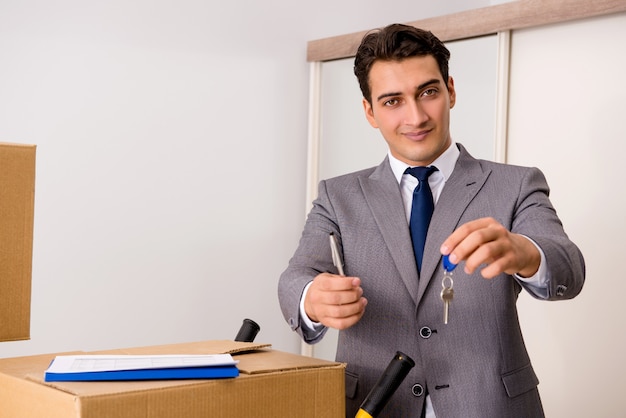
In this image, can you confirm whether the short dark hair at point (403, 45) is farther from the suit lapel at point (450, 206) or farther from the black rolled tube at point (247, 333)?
the black rolled tube at point (247, 333)

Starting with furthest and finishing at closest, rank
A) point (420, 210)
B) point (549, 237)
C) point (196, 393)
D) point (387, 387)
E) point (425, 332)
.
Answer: point (420, 210)
point (425, 332)
point (549, 237)
point (387, 387)
point (196, 393)

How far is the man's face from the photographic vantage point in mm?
1720

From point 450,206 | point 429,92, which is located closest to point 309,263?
point 450,206

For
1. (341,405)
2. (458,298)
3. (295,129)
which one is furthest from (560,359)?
(341,405)

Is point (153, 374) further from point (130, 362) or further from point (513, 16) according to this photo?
point (513, 16)

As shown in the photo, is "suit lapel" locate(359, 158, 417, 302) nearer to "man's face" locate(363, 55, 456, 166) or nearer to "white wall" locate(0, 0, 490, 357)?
"man's face" locate(363, 55, 456, 166)

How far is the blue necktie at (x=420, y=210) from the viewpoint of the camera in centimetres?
168

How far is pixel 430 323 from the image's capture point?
1604 millimetres

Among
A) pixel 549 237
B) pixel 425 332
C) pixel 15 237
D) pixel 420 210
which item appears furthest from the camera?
pixel 420 210

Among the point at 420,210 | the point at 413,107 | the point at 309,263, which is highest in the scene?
the point at 413,107

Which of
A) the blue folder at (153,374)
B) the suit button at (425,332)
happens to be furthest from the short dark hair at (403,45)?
the blue folder at (153,374)

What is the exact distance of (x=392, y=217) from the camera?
1711mm

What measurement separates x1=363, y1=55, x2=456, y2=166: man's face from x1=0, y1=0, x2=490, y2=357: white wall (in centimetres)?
148

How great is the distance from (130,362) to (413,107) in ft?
2.96
